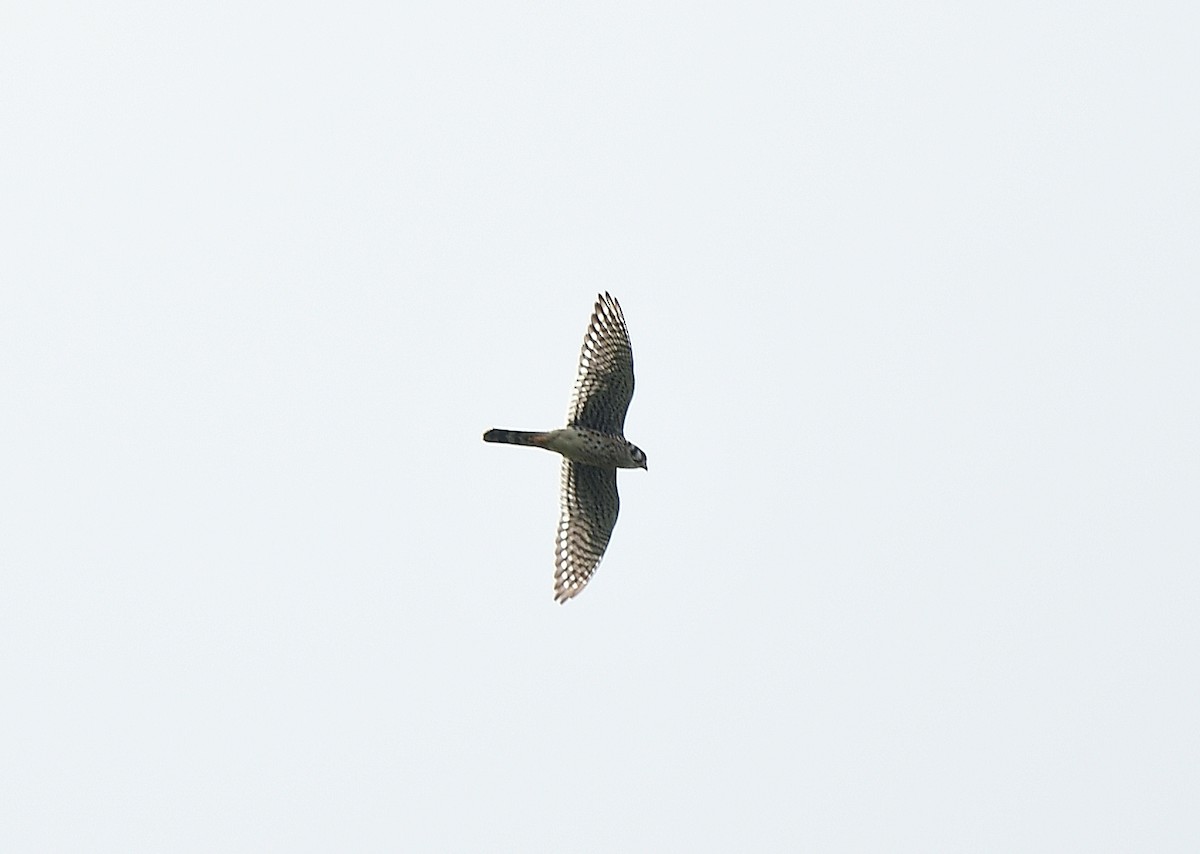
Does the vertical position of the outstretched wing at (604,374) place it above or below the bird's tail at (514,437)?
above

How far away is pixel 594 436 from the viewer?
27.2 meters

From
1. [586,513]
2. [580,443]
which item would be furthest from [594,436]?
[586,513]

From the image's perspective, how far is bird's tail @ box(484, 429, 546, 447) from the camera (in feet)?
88.6

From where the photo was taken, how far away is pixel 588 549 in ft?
91.8

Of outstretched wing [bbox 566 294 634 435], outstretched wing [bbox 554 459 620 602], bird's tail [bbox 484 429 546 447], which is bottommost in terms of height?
outstretched wing [bbox 554 459 620 602]

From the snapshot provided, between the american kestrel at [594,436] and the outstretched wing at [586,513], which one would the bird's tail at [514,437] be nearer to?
the american kestrel at [594,436]

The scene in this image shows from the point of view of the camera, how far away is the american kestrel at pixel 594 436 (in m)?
27.1

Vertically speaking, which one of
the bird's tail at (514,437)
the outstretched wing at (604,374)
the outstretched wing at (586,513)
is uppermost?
the outstretched wing at (604,374)

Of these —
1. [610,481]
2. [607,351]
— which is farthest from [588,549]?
[607,351]

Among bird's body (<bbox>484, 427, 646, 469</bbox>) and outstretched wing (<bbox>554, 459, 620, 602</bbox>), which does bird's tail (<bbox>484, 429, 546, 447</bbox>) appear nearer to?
bird's body (<bbox>484, 427, 646, 469</bbox>)

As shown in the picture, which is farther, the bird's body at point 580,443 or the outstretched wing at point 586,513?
the outstretched wing at point 586,513

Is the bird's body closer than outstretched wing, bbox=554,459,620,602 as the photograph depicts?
Yes

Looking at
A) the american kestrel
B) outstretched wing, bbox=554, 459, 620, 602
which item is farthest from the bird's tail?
A: outstretched wing, bbox=554, 459, 620, 602

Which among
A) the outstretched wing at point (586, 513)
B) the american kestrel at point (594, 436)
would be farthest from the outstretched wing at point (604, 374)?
the outstretched wing at point (586, 513)
